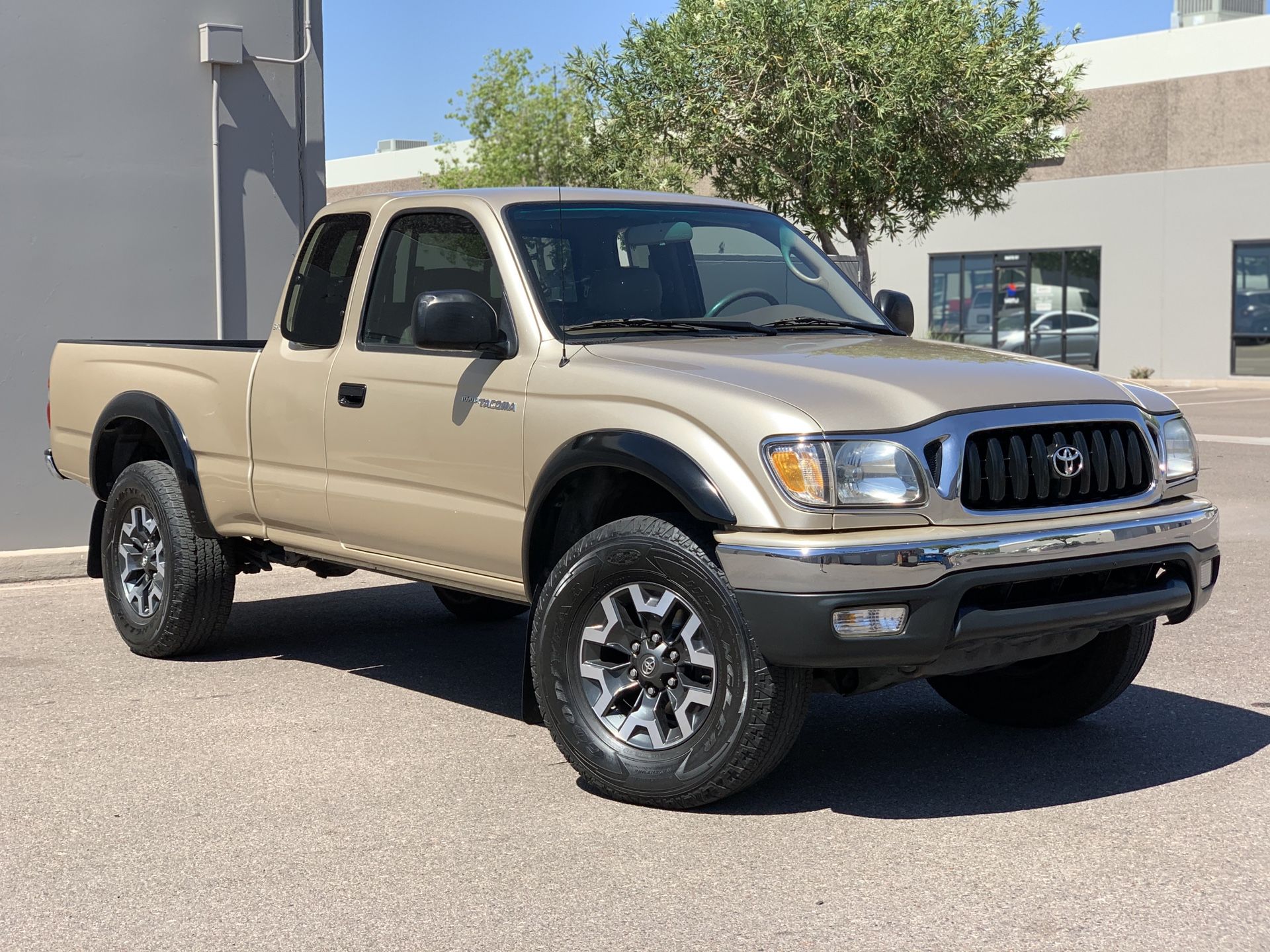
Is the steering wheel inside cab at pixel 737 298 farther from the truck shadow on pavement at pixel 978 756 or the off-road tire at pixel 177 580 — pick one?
the off-road tire at pixel 177 580

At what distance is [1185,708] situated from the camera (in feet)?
20.3

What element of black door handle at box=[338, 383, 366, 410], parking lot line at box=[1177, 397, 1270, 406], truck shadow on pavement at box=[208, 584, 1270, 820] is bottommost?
parking lot line at box=[1177, 397, 1270, 406]

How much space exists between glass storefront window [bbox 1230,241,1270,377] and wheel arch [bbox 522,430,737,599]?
102 ft

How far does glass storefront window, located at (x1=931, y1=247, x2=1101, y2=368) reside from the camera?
36469 millimetres

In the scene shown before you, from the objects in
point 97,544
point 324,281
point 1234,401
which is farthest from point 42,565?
point 1234,401

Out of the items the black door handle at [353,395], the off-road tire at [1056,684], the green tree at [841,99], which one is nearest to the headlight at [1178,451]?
the off-road tire at [1056,684]

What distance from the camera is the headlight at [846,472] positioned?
14.9ft

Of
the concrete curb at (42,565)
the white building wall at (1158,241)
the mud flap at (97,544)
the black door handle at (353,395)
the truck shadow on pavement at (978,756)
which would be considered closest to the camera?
the truck shadow on pavement at (978,756)

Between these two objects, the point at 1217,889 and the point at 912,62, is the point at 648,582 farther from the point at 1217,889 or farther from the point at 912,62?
the point at 912,62

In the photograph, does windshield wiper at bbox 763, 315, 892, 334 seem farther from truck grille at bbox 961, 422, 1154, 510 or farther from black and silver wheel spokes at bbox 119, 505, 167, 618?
black and silver wheel spokes at bbox 119, 505, 167, 618

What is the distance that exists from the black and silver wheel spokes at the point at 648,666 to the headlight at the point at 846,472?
0.55 meters

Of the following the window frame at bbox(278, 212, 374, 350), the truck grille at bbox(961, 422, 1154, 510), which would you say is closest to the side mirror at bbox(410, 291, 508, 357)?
the window frame at bbox(278, 212, 374, 350)

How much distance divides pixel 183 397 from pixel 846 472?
377 centimetres

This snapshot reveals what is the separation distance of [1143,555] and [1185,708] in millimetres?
1547
